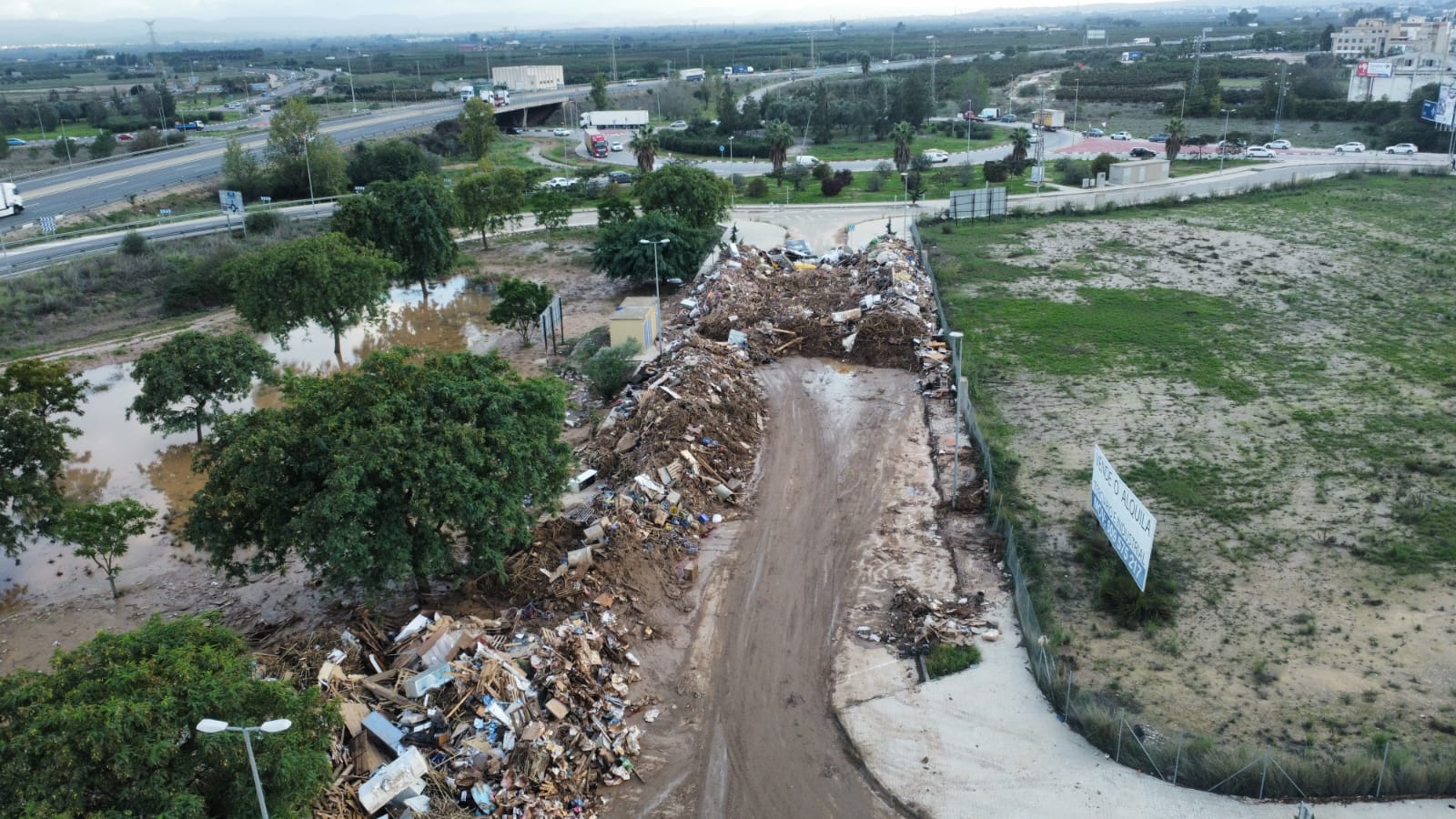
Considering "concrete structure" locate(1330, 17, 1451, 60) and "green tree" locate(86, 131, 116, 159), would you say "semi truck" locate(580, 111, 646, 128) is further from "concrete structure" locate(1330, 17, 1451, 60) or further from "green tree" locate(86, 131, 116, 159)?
"concrete structure" locate(1330, 17, 1451, 60)

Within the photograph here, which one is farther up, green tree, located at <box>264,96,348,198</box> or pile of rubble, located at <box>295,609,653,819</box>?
green tree, located at <box>264,96,348,198</box>

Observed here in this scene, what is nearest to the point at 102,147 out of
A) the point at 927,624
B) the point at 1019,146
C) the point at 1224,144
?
the point at 1019,146

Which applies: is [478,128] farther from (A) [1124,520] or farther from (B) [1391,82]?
(B) [1391,82]

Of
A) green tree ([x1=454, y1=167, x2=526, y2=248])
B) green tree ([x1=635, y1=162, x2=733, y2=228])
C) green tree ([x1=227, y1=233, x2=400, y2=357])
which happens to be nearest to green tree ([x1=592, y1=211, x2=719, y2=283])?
green tree ([x1=635, y1=162, x2=733, y2=228])

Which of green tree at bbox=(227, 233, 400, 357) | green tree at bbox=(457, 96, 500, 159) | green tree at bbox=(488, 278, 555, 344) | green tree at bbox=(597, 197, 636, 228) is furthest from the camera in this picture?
green tree at bbox=(457, 96, 500, 159)

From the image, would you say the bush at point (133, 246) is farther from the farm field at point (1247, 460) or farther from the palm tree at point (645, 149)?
the farm field at point (1247, 460)

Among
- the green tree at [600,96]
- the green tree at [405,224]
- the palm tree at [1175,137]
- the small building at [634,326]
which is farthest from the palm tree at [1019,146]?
the green tree at [600,96]

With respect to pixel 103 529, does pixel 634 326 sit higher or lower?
higher

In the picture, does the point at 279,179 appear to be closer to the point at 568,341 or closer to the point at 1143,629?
the point at 568,341
